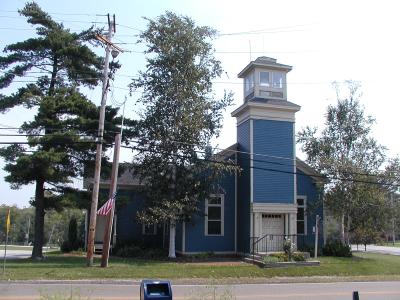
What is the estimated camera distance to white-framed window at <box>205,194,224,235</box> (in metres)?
29.2

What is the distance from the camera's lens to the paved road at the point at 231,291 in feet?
48.0

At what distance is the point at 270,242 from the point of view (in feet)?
92.0

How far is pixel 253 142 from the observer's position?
28.6m

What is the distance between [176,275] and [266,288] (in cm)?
412

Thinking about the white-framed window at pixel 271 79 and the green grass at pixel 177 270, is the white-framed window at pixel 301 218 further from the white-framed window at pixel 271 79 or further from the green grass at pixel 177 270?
the white-framed window at pixel 271 79

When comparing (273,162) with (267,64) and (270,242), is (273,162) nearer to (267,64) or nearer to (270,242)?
(270,242)

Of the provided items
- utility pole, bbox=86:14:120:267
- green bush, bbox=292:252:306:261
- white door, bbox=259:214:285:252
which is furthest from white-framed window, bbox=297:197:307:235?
utility pole, bbox=86:14:120:267

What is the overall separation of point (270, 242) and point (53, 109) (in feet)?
46.6

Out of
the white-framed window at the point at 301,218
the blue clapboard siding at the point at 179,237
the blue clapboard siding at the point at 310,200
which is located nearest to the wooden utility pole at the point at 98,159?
the blue clapboard siding at the point at 179,237

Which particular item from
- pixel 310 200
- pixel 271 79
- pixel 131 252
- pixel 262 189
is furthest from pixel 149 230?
pixel 271 79

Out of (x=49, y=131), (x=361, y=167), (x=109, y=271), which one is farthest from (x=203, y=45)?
(x=109, y=271)

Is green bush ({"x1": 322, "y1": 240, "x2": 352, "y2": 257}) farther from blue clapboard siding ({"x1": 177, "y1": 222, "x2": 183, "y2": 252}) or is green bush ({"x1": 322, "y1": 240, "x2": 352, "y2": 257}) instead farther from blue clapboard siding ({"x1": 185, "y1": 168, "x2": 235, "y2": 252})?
blue clapboard siding ({"x1": 177, "y1": 222, "x2": 183, "y2": 252})

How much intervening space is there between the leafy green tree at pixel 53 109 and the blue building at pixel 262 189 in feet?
13.6

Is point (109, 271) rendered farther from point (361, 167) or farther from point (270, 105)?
point (361, 167)
